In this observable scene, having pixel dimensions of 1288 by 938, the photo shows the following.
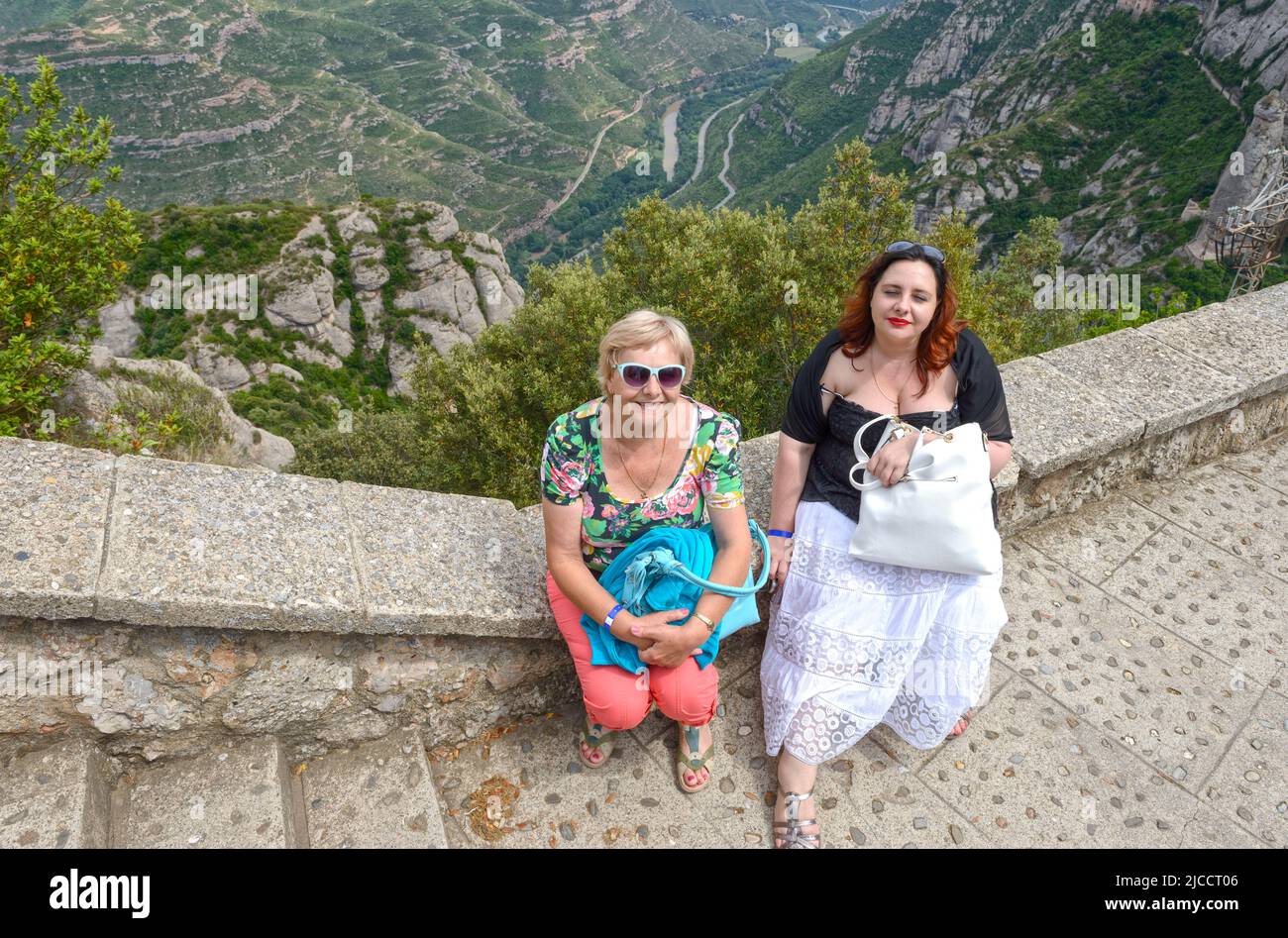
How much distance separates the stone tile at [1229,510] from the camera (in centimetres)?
467

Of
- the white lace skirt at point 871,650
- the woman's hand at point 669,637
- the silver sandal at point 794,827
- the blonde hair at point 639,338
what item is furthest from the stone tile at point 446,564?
the silver sandal at point 794,827

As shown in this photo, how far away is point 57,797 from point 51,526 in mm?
973

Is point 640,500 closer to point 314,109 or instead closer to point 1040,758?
point 1040,758

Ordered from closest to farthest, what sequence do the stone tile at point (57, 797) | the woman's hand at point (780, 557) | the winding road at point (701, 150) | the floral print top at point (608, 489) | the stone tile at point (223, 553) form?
the stone tile at point (57, 797) < the stone tile at point (223, 553) < the floral print top at point (608, 489) < the woman's hand at point (780, 557) < the winding road at point (701, 150)

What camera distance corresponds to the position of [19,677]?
2512 millimetres

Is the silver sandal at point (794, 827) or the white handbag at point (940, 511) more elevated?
the white handbag at point (940, 511)

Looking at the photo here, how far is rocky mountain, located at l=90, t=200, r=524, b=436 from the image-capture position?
53.4 m

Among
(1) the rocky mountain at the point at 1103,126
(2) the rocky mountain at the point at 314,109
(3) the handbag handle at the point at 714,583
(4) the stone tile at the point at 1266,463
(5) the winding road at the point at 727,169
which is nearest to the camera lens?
(3) the handbag handle at the point at 714,583

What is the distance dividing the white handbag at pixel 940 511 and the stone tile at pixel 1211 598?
2.05 m

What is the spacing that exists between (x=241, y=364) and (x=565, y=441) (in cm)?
6026

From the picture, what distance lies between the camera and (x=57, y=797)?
2.48m

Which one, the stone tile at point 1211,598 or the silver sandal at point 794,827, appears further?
the stone tile at point 1211,598

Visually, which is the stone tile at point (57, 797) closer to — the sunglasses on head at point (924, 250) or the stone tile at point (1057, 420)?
the sunglasses on head at point (924, 250)

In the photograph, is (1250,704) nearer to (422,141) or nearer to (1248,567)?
(1248,567)
